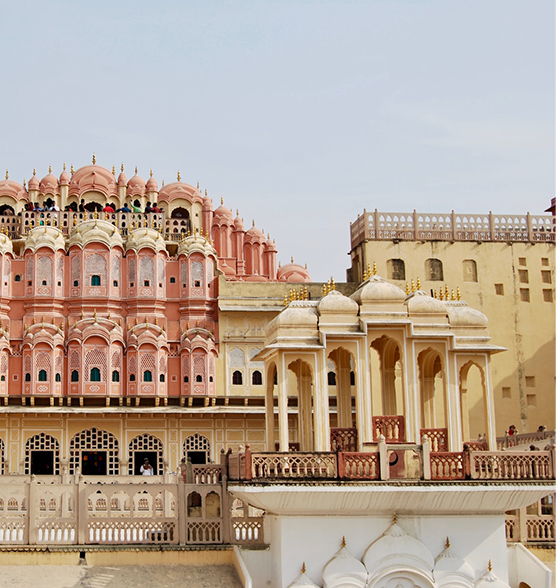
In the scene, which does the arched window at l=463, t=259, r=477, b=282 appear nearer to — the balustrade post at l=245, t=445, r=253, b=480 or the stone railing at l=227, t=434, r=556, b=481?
the stone railing at l=227, t=434, r=556, b=481

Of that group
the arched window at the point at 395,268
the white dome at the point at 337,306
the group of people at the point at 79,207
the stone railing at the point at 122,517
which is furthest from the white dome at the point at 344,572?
the group of people at the point at 79,207

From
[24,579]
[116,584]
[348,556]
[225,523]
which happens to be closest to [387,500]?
[348,556]

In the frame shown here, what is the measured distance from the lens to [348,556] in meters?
17.3

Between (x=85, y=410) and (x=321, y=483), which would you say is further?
(x=85, y=410)

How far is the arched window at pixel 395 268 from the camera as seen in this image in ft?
122

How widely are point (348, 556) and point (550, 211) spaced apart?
2590 centimetres

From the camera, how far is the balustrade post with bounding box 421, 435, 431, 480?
17406mm

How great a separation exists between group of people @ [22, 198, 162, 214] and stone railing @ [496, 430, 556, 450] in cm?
1815

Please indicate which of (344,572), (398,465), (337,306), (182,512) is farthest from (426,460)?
(182,512)

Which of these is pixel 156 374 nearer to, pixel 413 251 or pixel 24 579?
pixel 413 251

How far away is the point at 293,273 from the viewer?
4741 centimetres

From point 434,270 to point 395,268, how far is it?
1.49m

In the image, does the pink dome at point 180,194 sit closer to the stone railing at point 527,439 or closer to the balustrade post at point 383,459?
the stone railing at point 527,439

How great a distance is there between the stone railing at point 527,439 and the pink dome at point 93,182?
20858 mm
